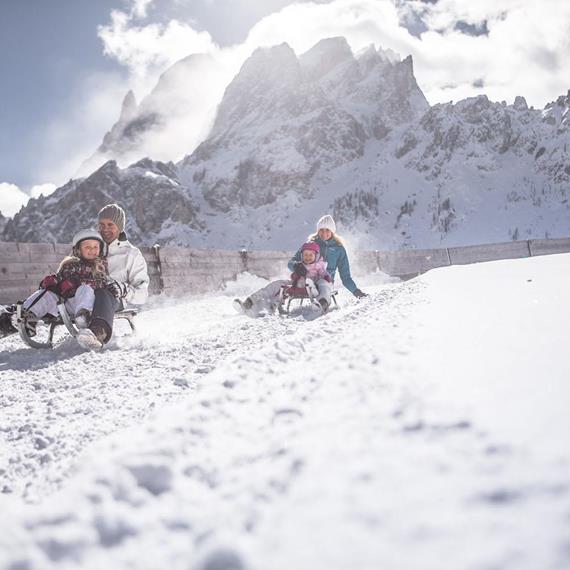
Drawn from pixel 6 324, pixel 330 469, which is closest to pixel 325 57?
pixel 6 324

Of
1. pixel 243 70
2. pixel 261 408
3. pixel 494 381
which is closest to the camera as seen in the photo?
pixel 494 381

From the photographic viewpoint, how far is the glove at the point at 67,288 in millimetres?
3928

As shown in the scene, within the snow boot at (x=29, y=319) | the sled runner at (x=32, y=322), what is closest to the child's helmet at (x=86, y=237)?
the sled runner at (x=32, y=322)

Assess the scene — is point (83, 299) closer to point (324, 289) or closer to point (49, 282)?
point (49, 282)

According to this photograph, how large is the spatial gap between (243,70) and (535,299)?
12514cm

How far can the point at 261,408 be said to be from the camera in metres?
1.30

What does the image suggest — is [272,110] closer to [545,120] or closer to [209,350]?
[545,120]

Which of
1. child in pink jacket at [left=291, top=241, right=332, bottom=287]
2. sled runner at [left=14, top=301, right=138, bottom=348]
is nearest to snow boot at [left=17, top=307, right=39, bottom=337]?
sled runner at [left=14, top=301, right=138, bottom=348]

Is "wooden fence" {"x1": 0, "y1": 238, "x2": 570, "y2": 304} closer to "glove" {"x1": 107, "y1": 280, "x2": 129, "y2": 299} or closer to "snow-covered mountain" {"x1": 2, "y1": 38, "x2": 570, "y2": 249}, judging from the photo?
"glove" {"x1": 107, "y1": 280, "x2": 129, "y2": 299}

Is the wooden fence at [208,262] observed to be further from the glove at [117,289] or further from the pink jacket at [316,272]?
the pink jacket at [316,272]

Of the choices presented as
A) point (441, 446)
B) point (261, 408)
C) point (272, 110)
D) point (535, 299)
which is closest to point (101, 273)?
point (261, 408)

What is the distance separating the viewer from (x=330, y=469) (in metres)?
0.86

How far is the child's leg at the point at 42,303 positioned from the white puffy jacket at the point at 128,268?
68 centimetres

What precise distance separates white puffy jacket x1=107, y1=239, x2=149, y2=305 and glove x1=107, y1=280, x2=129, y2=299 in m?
0.16
